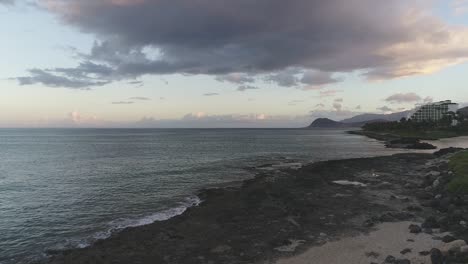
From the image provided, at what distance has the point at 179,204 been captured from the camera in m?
35.5

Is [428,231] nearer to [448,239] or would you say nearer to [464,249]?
[448,239]

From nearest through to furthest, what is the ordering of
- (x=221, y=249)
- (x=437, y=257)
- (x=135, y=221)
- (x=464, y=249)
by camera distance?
1. (x=437, y=257)
2. (x=464, y=249)
3. (x=221, y=249)
4. (x=135, y=221)

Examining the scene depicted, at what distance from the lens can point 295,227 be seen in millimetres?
25734

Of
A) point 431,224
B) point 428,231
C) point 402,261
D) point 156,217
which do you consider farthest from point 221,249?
point 431,224

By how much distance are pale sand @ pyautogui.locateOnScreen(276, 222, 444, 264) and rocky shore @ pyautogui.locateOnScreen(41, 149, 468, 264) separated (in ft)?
0.19

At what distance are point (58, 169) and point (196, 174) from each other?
25875 mm

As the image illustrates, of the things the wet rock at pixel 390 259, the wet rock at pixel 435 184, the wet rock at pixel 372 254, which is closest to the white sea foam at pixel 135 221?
the wet rock at pixel 372 254

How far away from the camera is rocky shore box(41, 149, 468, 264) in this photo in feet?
66.2

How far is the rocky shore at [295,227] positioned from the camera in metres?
20.2

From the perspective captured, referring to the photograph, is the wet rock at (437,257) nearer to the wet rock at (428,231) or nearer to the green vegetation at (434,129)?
the wet rock at (428,231)

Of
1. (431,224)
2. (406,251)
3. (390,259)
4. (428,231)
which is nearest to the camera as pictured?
(390,259)

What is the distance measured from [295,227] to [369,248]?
611 cm

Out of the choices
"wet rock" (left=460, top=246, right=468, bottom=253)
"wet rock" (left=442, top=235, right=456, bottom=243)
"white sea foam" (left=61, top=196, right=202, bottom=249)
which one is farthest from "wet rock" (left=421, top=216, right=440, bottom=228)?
"white sea foam" (left=61, top=196, right=202, bottom=249)

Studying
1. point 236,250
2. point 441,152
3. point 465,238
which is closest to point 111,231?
point 236,250
